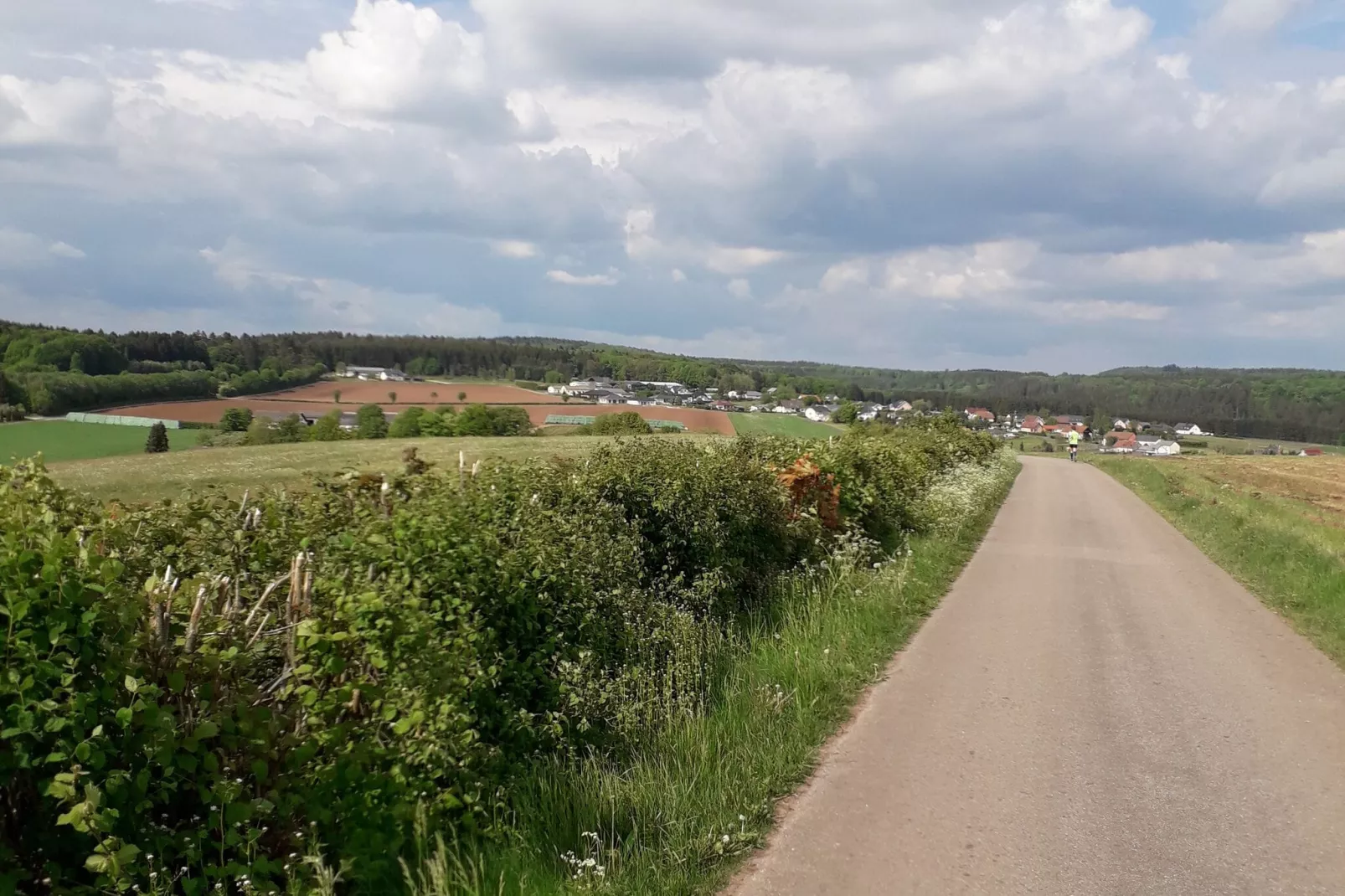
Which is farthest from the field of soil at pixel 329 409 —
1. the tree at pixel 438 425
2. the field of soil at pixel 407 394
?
the tree at pixel 438 425

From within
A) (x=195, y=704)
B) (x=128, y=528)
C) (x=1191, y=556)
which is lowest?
(x=1191, y=556)

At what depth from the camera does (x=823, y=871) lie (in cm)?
422

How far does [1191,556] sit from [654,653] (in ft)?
40.1

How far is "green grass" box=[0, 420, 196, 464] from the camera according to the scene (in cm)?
3041

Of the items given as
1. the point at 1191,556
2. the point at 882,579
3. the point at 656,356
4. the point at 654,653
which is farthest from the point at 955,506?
the point at 656,356

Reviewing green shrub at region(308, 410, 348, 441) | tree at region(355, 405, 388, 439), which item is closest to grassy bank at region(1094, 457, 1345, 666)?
green shrub at region(308, 410, 348, 441)

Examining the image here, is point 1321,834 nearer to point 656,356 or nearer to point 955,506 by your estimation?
point 955,506

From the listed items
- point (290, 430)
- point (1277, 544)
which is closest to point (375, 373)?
point (290, 430)

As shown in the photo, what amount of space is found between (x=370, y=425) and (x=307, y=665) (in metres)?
47.1

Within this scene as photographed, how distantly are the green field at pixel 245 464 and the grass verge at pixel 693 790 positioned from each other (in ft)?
12.3

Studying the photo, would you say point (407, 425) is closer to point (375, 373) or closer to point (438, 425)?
point (438, 425)

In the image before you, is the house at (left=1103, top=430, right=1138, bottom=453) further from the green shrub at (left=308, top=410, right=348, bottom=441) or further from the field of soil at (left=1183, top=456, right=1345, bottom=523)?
the green shrub at (left=308, top=410, right=348, bottom=441)

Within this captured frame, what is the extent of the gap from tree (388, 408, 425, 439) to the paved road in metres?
42.1

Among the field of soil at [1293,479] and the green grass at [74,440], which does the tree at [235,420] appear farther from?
the field of soil at [1293,479]
